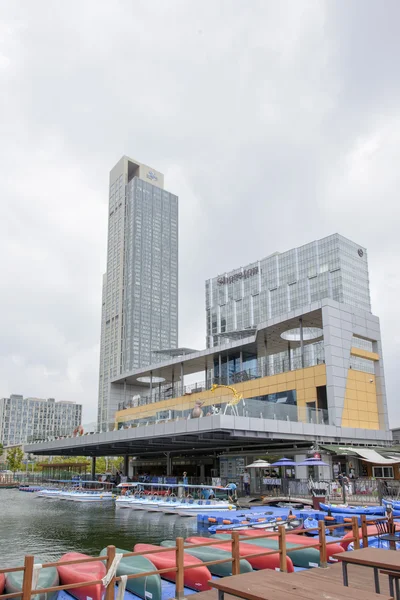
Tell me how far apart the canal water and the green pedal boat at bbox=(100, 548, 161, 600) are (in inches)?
330

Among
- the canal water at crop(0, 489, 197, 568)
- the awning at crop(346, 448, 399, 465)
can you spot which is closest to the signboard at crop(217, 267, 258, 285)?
the awning at crop(346, 448, 399, 465)

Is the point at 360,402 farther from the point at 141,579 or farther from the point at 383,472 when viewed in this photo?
the point at 141,579

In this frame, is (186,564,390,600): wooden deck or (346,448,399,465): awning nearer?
(186,564,390,600): wooden deck

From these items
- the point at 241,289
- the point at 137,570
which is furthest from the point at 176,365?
the point at 241,289

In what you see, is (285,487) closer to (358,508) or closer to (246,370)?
(358,508)

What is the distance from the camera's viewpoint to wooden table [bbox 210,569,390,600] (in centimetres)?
625

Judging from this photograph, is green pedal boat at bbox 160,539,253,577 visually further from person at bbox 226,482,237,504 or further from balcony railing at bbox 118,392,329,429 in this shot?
person at bbox 226,482,237,504

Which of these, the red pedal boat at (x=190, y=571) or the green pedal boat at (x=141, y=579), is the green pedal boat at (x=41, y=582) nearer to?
the green pedal boat at (x=141, y=579)

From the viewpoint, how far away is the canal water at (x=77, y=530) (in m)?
21.7

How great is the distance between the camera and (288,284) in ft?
520

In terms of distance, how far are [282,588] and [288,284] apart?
15404 centimetres

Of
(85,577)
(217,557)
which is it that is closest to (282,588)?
(85,577)

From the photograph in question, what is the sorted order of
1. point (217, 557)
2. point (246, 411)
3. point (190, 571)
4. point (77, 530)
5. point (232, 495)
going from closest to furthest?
point (190, 571), point (217, 557), point (77, 530), point (232, 495), point (246, 411)

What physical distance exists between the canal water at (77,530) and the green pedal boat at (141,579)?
839 cm
